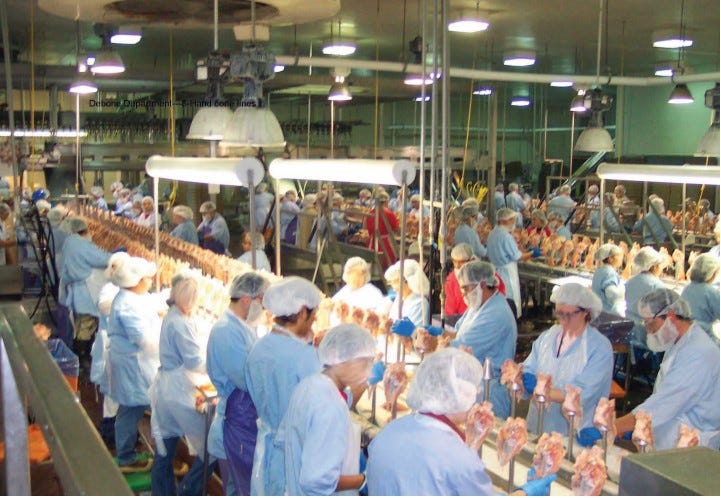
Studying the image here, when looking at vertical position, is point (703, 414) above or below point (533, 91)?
below

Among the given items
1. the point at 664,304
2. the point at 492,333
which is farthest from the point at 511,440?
the point at 492,333

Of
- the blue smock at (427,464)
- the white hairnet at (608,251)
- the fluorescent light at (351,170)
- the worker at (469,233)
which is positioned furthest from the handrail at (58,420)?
the worker at (469,233)

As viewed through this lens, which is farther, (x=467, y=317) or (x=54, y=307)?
(x=54, y=307)

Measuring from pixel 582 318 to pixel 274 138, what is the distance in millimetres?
1736

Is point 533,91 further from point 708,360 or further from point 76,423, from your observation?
point 76,423

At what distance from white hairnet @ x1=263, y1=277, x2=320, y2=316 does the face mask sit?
160 centimetres

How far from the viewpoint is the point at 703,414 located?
3.84 m

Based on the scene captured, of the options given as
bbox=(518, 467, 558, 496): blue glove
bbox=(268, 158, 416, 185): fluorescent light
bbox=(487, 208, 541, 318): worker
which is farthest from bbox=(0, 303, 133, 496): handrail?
bbox=(487, 208, 541, 318): worker

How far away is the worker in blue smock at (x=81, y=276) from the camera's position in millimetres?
8375

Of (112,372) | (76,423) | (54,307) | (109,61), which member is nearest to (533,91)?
(54,307)

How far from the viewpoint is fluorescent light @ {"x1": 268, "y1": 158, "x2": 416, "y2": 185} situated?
3.60 meters

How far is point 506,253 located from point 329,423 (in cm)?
657

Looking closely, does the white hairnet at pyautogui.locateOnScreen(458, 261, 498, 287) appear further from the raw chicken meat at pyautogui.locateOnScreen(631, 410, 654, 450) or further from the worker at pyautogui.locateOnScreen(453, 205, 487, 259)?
the worker at pyautogui.locateOnScreen(453, 205, 487, 259)

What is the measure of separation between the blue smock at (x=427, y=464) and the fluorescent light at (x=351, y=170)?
1308mm
